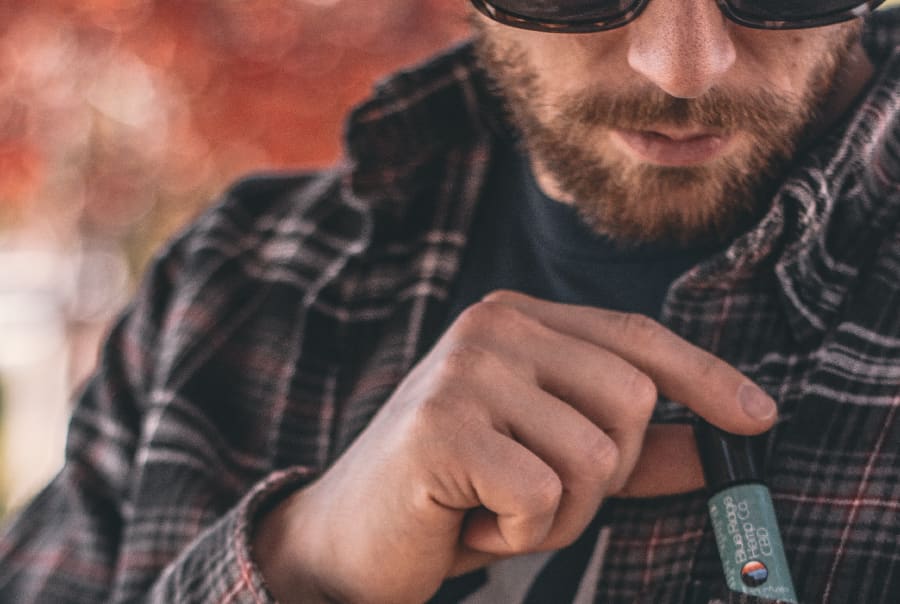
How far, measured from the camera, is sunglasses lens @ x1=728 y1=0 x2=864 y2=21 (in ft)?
3.65

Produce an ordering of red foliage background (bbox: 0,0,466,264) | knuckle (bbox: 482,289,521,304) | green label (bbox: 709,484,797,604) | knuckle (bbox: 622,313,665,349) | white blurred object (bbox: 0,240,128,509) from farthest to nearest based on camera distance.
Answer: white blurred object (bbox: 0,240,128,509) → red foliage background (bbox: 0,0,466,264) → knuckle (bbox: 482,289,521,304) → knuckle (bbox: 622,313,665,349) → green label (bbox: 709,484,797,604)

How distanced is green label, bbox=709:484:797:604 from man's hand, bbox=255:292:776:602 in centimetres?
7

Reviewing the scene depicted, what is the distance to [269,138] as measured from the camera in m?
3.37

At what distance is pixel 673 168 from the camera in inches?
50.1

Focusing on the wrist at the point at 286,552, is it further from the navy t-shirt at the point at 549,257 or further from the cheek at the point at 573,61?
the cheek at the point at 573,61

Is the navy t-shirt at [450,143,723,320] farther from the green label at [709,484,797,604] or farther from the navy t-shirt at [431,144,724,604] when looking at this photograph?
the green label at [709,484,797,604]

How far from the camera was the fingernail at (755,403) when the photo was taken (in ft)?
3.36

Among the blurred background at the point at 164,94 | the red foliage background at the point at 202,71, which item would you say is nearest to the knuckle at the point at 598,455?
the blurred background at the point at 164,94

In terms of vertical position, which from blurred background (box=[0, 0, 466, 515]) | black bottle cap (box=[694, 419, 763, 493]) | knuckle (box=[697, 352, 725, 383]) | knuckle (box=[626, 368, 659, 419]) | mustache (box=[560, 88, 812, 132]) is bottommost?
blurred background (box=[0, 0, 466, 515])

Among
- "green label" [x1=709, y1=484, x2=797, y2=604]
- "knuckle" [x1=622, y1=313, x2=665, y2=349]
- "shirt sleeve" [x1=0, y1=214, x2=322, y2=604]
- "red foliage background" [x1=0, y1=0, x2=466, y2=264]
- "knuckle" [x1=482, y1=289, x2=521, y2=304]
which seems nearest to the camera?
"green label" [x1=709, y1=484, x2=797, y2=604]

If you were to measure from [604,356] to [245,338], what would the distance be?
77 cm

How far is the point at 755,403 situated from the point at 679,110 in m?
0.35

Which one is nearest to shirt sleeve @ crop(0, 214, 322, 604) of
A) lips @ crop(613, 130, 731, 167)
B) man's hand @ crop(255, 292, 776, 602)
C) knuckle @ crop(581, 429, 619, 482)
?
man's hand @ crop(255, 292, 776, 602)

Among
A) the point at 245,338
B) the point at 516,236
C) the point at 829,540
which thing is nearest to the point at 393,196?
the point at 516,236
